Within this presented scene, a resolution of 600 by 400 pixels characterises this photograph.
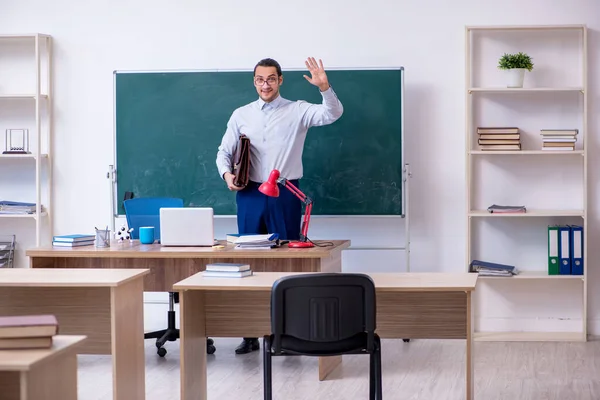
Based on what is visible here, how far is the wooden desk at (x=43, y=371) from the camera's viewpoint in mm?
2359

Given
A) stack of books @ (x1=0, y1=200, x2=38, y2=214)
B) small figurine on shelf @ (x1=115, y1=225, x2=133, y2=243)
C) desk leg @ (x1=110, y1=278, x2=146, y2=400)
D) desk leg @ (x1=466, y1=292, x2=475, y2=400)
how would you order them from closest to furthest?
desk leg @ (x1=110, y1=278, x2=146, y2=400) → desk leg @ (x1=466, y1=292, x2=475, y2=400) → small figurine on shelf @ (x1=115, y1=225, x2=133, y2=243) → stack of books @ (x1=0, y1=200, x2=38, y2=214)

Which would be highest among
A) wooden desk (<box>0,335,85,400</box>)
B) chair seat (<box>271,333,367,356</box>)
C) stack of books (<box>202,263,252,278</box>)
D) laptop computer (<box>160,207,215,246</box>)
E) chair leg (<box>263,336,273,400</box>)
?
laptop computer (<box>160,207,215,246</box>)

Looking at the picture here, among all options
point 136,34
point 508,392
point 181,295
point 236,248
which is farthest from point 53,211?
point 508,392

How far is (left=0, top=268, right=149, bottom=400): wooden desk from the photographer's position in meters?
3.63

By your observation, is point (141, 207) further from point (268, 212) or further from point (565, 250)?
point (565, 250)

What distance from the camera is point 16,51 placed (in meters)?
6.86

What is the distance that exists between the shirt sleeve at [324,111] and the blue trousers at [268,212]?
0.50 meters

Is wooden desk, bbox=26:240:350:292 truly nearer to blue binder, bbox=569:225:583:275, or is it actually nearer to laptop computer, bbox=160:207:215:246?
laptop computer, bbox=160:207:215:246

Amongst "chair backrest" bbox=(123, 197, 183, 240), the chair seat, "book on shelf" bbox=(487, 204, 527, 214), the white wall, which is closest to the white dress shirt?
"chair backrest" bbox=(123, 197, 183, 240)

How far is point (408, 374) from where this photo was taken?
5109 mm

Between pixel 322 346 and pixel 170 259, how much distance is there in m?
1.60

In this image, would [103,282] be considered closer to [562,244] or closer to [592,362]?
[592,362]

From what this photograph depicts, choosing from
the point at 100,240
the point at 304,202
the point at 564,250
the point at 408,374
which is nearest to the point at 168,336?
the point at 100,240

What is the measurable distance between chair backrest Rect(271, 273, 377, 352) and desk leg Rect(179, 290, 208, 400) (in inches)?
20.4
